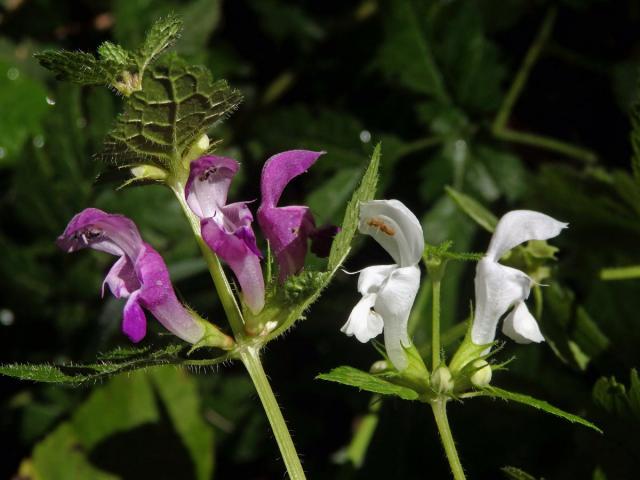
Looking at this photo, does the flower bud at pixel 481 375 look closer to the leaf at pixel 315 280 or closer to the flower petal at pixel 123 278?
the leaf at pixel 315 280

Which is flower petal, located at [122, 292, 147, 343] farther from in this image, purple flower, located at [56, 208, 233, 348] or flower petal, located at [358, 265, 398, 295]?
flower petal, located at [358, 265, 398, 295]

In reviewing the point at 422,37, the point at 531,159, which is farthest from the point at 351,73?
the point at 531,159

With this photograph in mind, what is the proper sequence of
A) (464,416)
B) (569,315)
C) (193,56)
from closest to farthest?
1. (569,315)
2. (464,416)
3. (193,56)

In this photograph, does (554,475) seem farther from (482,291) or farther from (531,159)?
(531,159)

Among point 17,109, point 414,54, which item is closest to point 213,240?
point 414,54

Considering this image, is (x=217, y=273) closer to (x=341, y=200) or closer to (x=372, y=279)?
(x=372, y=279)

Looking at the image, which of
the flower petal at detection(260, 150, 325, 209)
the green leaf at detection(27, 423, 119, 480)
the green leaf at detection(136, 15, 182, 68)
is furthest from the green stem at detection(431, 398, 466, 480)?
the green leaf at detection(27, 423, 119, 480)
